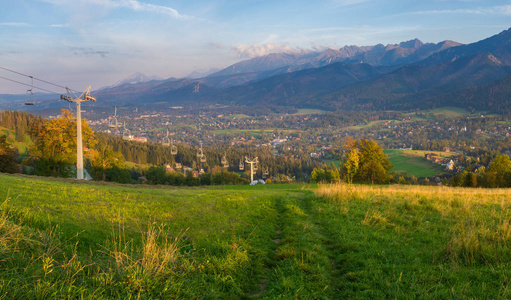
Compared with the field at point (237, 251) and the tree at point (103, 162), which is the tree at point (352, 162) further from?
the tree at point (103, 162)

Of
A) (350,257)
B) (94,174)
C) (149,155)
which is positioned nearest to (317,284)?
(350,257)

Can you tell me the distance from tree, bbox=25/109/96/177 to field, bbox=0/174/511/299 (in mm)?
24823

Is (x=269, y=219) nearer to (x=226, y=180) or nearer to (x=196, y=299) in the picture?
(x=196, y=299)

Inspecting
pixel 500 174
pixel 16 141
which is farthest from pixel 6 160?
pixel 16 141

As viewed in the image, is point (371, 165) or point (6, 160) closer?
point (6, 160)

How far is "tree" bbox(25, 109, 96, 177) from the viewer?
30.5 m

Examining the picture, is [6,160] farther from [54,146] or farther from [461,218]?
[461,218]

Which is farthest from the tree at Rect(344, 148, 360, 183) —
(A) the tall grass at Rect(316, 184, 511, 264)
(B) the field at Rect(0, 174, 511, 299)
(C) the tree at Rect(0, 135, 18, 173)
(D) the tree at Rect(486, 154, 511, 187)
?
(C) the tree at Rect(0, 135, 18, 173)

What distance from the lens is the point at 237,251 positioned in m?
6.16

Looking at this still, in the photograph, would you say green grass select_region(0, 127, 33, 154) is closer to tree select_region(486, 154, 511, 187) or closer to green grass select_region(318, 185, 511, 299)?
green grass select_region(318, 185, 511, 299)

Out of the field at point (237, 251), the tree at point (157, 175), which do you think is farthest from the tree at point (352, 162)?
the tree at point (157, 175)

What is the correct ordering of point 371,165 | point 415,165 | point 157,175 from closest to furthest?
1. point 371,165
2. point 157,175
3. point 415,165

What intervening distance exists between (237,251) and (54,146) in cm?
3243

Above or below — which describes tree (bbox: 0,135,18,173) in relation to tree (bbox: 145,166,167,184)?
above
